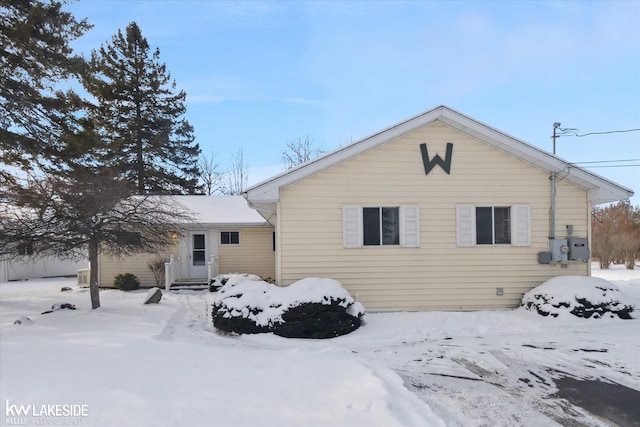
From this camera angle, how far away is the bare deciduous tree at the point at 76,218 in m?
9.41

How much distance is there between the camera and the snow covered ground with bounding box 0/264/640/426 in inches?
147

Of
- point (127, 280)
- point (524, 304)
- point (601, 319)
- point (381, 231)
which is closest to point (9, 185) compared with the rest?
point (127, 280)

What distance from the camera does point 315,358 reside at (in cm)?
584

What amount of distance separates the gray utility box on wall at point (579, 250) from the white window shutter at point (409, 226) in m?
4.07

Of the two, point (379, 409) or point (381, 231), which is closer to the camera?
point (379, 409)

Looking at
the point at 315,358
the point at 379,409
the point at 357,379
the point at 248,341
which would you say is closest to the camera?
the point at 379,409

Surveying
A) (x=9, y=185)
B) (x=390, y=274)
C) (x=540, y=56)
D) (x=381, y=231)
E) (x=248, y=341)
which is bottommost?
(x=248, y=341)

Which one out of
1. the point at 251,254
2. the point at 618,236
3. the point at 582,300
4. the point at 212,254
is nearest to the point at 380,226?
the point at 582,300

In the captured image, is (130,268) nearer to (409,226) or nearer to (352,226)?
(352,226)

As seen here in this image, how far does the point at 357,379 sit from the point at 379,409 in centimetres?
92

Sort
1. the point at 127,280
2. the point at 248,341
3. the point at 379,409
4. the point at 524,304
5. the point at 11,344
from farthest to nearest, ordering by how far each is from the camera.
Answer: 1. the point at 127,280
2. the point at 524,304
3. the point at 248,341
4. the point at 11,344
5. the point at 379,409

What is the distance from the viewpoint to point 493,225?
10.0 metres

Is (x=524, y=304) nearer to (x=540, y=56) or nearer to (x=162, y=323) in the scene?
(x=540, y=56)

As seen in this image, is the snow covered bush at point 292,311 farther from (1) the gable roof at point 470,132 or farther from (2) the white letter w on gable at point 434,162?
(2) the white letter w on gable at point 434,162
